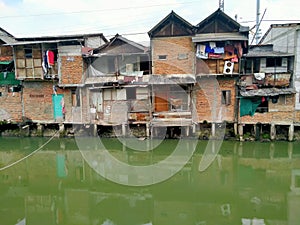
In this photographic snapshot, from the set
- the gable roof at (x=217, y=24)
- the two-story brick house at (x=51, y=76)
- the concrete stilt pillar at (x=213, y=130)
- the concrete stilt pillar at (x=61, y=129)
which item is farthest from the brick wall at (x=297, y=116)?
the concrete stilt pillar at (x=61, y=129)

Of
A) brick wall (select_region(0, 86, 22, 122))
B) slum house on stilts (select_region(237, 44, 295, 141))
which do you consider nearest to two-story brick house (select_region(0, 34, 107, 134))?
brick wall (select_region(0, 86, 22, 122))

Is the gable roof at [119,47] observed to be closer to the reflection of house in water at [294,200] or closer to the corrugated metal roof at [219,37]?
the corrugated metal roof at [219,37]

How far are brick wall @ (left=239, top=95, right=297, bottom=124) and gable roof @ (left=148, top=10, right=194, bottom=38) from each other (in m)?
5.53

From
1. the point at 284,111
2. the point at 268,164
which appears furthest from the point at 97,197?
the point at 284,111

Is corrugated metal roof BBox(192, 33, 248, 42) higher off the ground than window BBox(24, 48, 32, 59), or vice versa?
corrugated metal roof BBox(192, 33, 248, 42)

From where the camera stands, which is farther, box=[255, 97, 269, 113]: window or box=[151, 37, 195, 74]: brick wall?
box=[151, 37, 195, 74]: brick wall

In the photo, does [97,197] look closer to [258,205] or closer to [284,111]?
[258,205]

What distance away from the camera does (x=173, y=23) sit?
562 inches

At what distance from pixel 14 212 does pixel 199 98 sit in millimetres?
10029

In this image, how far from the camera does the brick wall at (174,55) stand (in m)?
14.4

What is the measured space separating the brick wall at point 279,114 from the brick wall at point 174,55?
416 cm

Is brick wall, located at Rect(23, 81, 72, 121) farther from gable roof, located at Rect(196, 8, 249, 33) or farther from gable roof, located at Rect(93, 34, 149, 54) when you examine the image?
gable roof, located at Rect(196, 8, 249, 33)

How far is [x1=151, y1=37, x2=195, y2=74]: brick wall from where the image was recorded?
565 inches

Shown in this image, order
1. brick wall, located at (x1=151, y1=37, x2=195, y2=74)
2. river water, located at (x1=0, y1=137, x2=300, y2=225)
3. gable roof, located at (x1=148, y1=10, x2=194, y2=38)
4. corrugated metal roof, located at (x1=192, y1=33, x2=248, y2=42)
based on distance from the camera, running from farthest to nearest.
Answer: brick wall, located at (x1=151, y1=37, x2=195, y2=74) < gable roof, located at (x1=148, y1=10, x2=194, y2=38) < corrugated metal roof, located at (x1=192, y1=33, x2=248, y2=42) < river water, located at (x1=0, y1=137, x2=300, y2=225)
